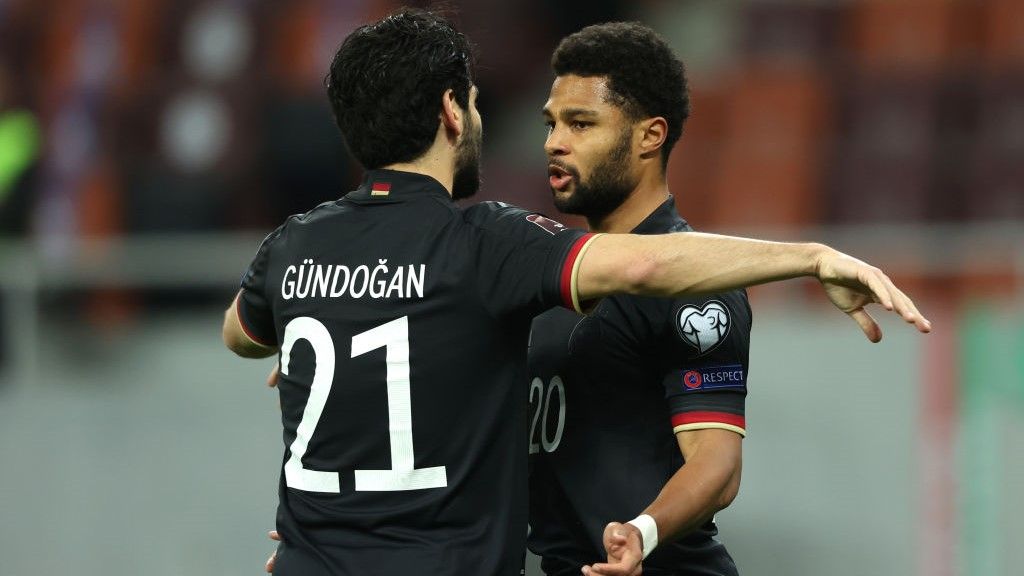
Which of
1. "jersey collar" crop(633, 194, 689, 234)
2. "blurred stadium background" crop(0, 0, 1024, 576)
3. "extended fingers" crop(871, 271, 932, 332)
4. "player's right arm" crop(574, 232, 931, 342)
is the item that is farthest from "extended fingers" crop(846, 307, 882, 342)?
"blurred stadium background" crop(0, 0, 1024, 576)

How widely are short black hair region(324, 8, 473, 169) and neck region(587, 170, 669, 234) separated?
2.09ft

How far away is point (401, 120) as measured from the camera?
2848 millimetres

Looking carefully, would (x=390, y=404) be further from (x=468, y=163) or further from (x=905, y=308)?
(x=905, y=308)

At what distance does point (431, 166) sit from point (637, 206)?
680 millimetres

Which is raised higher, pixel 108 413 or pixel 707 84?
pixel 707 84

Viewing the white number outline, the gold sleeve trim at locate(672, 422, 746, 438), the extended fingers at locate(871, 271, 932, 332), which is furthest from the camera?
the white number outline

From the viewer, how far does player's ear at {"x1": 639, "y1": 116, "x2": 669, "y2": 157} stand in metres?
3.40

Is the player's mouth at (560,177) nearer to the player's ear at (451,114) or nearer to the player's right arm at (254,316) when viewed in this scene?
the player's ear at (451,114)

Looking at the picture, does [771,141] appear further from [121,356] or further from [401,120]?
[401,120]

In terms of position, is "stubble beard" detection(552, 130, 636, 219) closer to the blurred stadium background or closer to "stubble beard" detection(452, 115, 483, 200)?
"stubble beard" detection(452, 115, 483, 200)

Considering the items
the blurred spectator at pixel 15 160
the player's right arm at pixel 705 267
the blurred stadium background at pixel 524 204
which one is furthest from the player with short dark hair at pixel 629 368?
the blurred spectator at pixel 15 160

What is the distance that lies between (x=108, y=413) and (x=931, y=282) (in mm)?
3612

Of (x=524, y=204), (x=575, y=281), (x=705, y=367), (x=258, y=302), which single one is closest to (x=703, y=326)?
(x=705, y=367)

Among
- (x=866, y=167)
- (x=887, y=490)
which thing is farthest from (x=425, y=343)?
(x=866, y=167)
